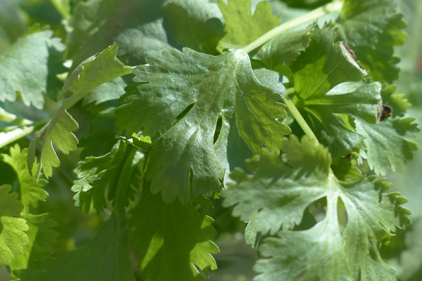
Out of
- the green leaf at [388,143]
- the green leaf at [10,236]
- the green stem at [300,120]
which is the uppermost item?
the green stem at [300,120]

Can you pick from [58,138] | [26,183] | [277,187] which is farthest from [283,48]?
[26,183]

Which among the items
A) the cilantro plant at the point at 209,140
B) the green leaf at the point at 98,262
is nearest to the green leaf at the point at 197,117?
the cilantro plant at the point at 209,140

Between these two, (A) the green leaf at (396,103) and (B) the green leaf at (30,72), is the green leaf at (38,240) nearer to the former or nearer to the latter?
(B) the green leaf at (30,72)

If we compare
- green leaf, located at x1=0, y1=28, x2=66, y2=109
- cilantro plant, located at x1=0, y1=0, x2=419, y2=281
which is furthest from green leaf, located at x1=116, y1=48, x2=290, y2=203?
green leaf, located at x1=0, y1=28, x2=66, y2=109

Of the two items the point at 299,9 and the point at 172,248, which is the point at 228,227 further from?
the point at 299,9

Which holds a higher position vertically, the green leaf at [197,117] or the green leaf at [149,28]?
the green leaf at [149,28]

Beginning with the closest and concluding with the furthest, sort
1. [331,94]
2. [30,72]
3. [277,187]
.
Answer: [277,187]
[331,94]
[30,72]

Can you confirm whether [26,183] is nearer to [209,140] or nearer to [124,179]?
[124,179]
